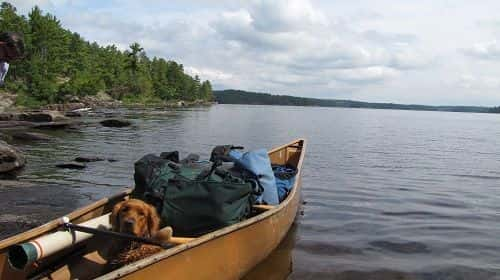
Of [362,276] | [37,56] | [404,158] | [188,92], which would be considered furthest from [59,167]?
[188,92]

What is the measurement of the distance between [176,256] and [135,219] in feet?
2.38

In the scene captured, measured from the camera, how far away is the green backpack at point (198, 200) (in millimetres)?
5914

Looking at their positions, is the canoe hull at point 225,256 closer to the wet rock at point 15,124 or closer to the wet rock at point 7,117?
the wet rock at point 15,124

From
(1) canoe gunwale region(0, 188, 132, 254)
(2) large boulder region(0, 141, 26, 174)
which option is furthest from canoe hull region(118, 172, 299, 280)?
(2) large boulder region(0, 141, 26, 174)

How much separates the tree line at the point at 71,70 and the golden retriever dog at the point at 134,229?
109 feet

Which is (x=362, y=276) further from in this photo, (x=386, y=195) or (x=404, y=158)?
(x=404, y=158)

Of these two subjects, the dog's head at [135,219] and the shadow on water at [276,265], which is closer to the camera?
the dog's head at [135,219]

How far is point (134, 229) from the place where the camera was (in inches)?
202

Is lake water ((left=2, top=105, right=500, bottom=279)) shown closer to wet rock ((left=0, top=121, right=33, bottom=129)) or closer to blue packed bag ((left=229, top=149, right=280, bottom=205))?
blue packed bag ((left=229, top=149, right=280, bottom=205))

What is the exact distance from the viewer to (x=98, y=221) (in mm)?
5766

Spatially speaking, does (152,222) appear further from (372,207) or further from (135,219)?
(372,207)

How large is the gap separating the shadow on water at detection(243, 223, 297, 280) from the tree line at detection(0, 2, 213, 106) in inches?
A: 1268

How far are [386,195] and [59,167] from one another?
10564mm

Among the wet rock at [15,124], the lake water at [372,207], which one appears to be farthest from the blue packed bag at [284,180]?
the wet rock at [15,124]
